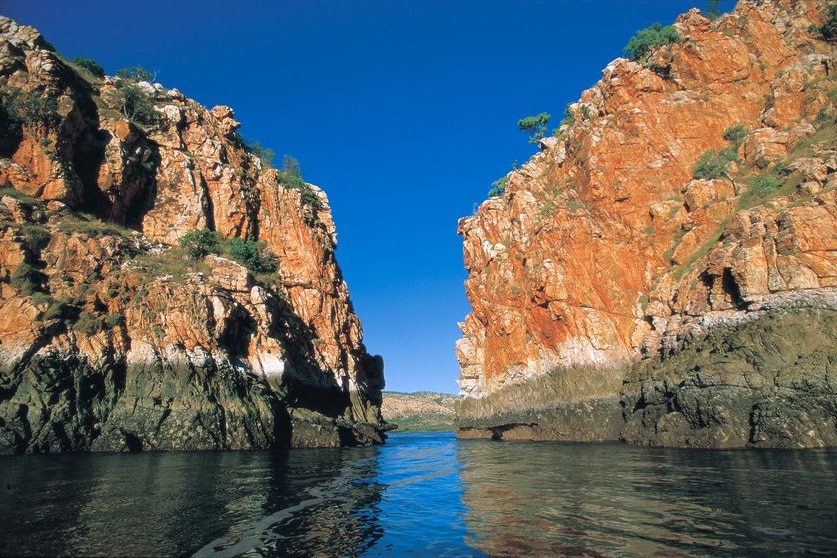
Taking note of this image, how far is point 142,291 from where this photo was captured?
35750 mm

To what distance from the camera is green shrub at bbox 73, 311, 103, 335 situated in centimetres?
3116

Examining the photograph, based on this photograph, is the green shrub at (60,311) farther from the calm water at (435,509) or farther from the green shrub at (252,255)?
the green shrub at (252,255)

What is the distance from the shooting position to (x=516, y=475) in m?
18.7

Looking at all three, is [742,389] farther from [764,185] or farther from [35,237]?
[35,237]

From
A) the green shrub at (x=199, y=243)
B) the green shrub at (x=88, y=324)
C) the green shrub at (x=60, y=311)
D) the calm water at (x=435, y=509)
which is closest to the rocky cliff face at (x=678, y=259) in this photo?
the calm water at (x=435, y=509)

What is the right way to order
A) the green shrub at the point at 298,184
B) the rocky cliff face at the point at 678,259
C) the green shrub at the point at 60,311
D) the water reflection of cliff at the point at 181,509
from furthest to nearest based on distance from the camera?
1. the green shrub at the point at 298,184
2. the green shrub at the point at 60,311
3. the rocky cliff face at the point at 678,259
4. the water reflection of cliff at the point at 181,509

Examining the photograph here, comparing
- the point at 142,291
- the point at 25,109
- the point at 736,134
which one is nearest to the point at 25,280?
the point at 142,291

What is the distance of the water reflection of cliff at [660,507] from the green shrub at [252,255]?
40.5m

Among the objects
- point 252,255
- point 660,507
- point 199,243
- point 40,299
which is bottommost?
point 660,507

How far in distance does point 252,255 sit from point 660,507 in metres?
49.7

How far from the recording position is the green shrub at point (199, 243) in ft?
149

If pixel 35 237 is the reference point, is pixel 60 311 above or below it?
below

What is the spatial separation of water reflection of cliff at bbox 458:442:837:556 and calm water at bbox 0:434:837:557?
4cm

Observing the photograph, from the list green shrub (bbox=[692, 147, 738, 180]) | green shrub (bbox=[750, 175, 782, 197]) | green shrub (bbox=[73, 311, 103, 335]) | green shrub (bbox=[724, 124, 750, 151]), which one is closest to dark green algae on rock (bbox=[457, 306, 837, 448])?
green shrub (bbox=[750, 175, 782, 197])
